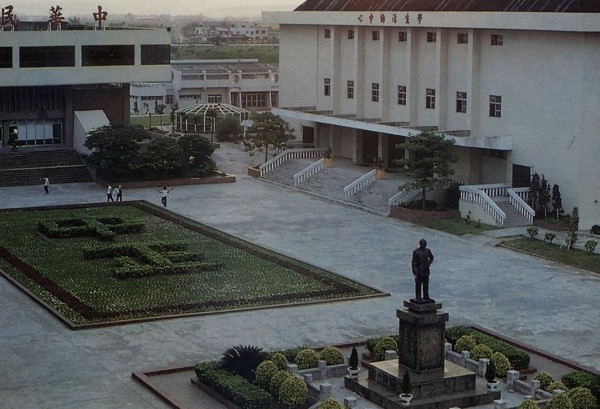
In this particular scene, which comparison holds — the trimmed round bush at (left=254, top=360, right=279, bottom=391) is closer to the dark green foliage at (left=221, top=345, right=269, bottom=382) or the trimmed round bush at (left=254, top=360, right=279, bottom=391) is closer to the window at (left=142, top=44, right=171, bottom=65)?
the dark green foliage at (left=221, top=345, right=269, bottom=382)

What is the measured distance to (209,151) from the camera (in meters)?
57.9

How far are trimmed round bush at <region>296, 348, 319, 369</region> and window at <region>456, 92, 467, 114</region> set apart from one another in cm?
2742

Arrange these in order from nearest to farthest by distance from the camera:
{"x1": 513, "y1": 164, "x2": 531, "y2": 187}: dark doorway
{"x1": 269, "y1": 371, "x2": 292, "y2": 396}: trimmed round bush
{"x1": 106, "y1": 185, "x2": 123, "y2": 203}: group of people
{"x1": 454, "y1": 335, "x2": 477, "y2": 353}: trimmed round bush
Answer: {"x1": 269, "y1": 371, "x2": 292, "y2": 396}: trimmed round bush
{"x1": 454, "y1": 335, "x2": 477, "y2": 353}: trimmed round bush
{"x1": 513, "y1": 164, "x2": 531, "y2": 187}: dark doorway
{"x1": 106, "y1": 185, "x2": 123, "y2": 203}: group of people

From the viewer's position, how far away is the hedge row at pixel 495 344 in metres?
26.9

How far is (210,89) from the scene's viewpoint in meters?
90.0

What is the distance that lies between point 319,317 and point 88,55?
32.8 m

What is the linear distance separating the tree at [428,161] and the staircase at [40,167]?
1762 centimetres

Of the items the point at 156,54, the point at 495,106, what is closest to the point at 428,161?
the point at 495,106

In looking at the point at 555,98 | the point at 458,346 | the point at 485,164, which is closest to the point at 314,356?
the point at 458,346

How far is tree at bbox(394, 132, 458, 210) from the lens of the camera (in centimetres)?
4722

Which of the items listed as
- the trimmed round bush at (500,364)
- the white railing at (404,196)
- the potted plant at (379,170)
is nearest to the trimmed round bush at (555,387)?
the trimmed round bush at (500,364)

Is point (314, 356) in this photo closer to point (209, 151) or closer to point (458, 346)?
point (458, 346)

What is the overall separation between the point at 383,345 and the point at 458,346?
1741 mm

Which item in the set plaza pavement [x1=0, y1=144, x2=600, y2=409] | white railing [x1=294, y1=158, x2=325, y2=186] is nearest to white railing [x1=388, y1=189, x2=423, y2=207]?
plaza pavement [x1=0, y1=144, x2=600, y2=409]
